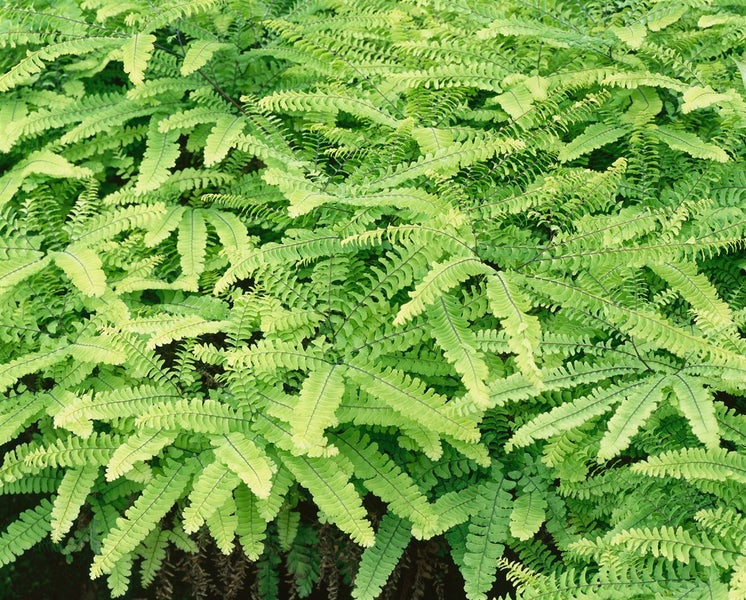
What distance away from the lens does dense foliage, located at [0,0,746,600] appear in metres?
2.52

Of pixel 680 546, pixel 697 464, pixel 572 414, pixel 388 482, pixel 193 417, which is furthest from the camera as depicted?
pixel 388 482

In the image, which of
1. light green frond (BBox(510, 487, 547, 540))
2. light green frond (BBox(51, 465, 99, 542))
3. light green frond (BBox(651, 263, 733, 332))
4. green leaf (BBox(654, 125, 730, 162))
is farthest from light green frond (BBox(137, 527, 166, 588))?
green leaf (BBox(654, 125, 730, 162))

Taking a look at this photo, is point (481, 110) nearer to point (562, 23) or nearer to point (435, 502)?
point (562, 23)

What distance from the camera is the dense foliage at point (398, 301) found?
2521 mm

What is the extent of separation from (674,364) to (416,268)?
1.09 meters

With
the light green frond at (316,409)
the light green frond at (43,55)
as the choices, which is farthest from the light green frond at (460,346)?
the light green frond at (43,55)

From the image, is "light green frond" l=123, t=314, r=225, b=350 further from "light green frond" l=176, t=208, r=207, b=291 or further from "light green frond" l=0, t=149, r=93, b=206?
"light green frond" l=0, t=149, r=93, b=206

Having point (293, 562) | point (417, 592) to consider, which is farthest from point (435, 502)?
point (293, 562)

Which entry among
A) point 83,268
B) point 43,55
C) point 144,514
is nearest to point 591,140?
point 83,268

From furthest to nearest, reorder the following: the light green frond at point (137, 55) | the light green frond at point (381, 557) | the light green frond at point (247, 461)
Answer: the light green frond at point (137, 55) < the light green frond at point (381, 557) < the light green frond at point (247, 461)

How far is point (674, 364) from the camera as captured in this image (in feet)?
8.62

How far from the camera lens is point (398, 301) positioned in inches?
124

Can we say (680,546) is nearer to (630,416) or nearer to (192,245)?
(630,416)

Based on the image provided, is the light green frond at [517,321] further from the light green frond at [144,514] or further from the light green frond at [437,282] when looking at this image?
the light green frond at [144,514]
